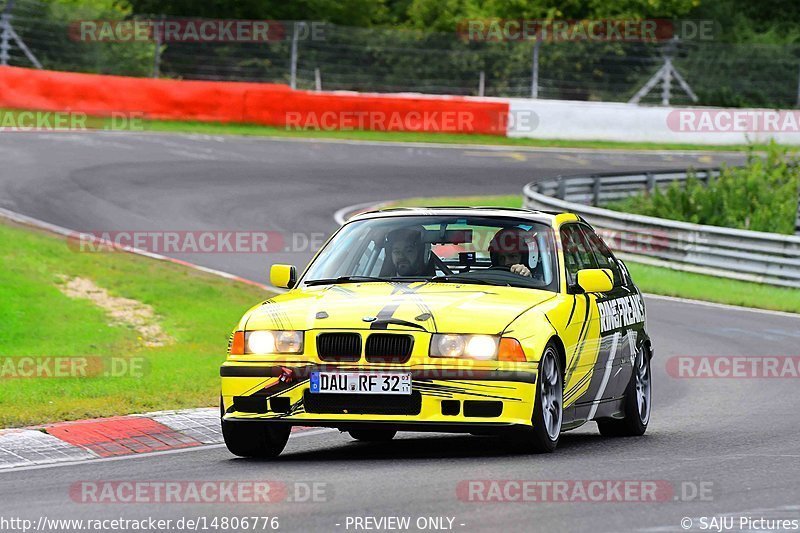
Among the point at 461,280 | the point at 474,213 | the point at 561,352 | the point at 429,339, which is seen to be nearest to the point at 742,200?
the point at 474,213

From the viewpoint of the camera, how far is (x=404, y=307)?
9203 mm

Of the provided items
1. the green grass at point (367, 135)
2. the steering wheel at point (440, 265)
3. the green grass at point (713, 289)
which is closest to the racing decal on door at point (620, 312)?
the steering wheel at point (440, 265)

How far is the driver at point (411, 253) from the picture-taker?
10227 mm

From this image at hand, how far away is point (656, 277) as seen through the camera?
25781mm

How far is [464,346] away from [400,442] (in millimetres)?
1845

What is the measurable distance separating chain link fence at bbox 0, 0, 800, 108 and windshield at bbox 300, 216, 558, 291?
3147cm

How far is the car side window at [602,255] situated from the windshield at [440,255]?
3.20 ft

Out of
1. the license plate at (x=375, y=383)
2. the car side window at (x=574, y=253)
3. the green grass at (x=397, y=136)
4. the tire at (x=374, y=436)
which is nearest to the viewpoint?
the license plate at (x=375, y=383)

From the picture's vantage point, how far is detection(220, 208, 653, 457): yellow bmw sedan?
900 centimetres

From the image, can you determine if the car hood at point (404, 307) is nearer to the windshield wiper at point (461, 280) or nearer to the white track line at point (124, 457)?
the windshield wiper at point (461, 280)

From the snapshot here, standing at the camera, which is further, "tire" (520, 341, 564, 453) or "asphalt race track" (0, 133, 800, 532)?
"tire" (520, 341, 564, 453)

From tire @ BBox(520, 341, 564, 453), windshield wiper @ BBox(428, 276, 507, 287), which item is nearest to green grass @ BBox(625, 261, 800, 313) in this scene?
windshield wiper @ BBox(428, 276, 507, 287)

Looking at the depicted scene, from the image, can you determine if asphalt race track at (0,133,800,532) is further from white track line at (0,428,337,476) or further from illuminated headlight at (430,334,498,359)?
illuminated headlight at (430,334,498,359)

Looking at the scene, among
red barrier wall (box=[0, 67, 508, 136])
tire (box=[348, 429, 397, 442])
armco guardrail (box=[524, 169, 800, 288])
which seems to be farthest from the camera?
red barrier wall (box=[0, 67, 508, 136])
